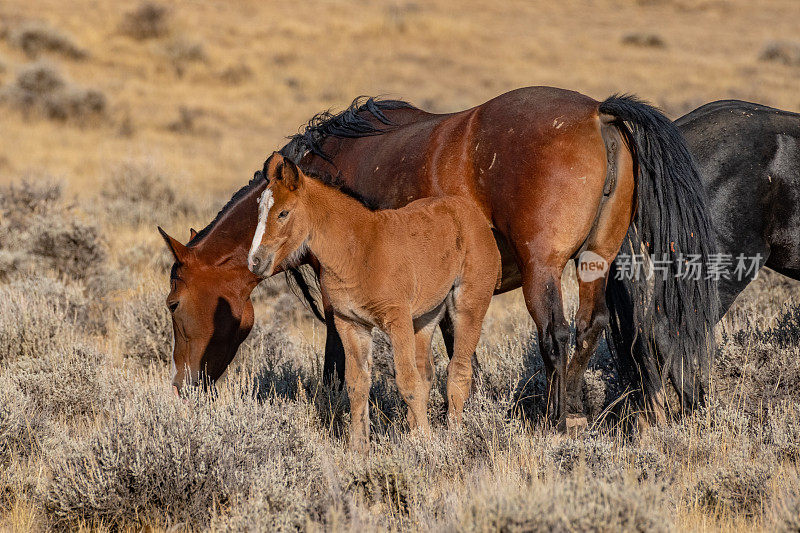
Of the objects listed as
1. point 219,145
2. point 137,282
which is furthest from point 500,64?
point 137,282

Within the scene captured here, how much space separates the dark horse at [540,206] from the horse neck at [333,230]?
0.78 feet

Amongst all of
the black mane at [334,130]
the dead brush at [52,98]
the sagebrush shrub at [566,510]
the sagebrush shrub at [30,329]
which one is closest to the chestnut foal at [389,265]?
the black mane at [334,130]

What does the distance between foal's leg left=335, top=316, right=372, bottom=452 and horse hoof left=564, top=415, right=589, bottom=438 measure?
1.14m

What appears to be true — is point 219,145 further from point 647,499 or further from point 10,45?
point 647,499

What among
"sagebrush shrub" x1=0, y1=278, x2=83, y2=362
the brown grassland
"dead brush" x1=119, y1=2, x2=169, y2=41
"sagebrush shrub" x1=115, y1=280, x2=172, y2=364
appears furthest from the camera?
"dead brush" x1=119, y1=2, x2=169, y2=41

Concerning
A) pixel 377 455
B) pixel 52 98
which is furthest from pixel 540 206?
pixel 52 98

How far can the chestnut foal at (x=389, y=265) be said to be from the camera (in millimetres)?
3947

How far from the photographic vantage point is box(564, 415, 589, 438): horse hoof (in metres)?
4.57

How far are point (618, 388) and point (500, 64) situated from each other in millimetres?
22161

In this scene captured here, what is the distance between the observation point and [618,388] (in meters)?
5.55

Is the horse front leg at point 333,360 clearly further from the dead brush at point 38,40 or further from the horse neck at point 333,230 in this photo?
the dead brush at point 38,40

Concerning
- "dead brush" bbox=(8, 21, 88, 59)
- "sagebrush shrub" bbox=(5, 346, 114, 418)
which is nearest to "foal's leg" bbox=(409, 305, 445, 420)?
"sagebrush shrub" bbox=(5, 346, 114, 418)

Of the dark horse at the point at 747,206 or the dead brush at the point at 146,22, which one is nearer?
the dark horse at the point at 747,206

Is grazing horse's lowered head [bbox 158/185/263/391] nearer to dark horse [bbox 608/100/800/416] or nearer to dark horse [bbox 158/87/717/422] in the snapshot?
dark horse [bbox 158/87/717/422]
